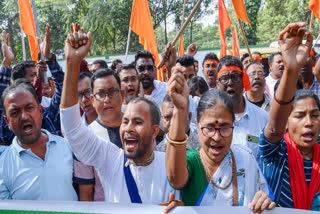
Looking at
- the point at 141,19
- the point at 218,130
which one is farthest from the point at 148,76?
the point at 218,130

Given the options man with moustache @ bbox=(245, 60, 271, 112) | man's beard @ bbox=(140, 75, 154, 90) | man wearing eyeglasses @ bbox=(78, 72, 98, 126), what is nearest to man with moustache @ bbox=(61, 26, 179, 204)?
man wearing eyeglasses @ bbox=(78, 72, 98, 126)

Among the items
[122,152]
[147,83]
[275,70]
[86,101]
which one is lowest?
[122,152]

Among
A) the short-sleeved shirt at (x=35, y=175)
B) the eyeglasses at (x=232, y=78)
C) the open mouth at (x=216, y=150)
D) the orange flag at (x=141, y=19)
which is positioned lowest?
the short-sleeved shirt at (x=35, y=175)

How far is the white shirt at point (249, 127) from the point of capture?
2778mm

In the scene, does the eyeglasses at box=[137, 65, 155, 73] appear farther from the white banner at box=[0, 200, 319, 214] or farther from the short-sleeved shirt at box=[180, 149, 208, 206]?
the white banner at box=[0, 200, 319, 214]

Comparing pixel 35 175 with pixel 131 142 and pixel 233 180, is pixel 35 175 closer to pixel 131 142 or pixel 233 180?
pixel 131 142

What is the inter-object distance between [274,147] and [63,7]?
965 inches

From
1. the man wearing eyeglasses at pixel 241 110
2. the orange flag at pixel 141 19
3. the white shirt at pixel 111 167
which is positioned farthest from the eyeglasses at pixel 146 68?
the white shirt at pixel 111 167

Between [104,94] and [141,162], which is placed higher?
[104,94]

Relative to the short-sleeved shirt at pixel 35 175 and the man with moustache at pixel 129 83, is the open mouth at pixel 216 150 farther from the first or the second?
the man with moustache at pixel 129 83

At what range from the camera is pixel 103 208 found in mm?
1828

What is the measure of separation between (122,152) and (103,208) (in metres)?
0.41

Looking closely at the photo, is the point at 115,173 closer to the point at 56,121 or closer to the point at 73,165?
the point at 73,165

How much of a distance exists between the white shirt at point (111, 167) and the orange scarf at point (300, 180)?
700 mm
